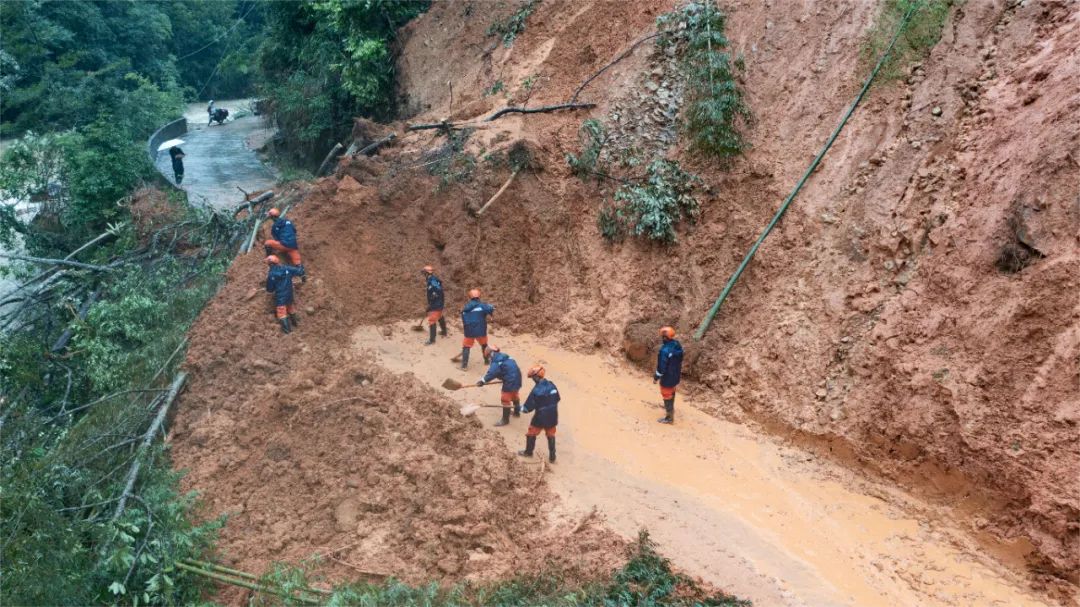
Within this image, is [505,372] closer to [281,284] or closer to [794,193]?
[281,284]

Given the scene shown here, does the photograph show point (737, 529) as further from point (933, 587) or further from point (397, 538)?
point (397, 538)

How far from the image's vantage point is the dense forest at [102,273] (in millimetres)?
7668

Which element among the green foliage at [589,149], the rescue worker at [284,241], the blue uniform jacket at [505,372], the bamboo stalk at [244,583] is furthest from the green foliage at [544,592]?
the green foliage at [589,149]

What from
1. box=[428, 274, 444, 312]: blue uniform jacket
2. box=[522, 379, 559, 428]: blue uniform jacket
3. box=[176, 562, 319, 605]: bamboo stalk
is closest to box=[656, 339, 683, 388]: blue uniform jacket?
box=[522, 379, 559, 428]: blue uniform jacket

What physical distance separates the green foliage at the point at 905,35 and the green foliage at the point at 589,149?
4548 millimetres

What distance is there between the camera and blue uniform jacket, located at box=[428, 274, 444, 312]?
460 inches

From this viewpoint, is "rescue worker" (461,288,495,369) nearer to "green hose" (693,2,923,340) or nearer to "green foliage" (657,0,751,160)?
"green hose" (693,2,923,340)

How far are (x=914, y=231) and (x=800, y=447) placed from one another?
3219 mm

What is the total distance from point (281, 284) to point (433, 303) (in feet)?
7.90

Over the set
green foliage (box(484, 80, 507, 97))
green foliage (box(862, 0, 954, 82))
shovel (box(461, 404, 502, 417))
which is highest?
green foliage (box(862, 0, 954, 82))

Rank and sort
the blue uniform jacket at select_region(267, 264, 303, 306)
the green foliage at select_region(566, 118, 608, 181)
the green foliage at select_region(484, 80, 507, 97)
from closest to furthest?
the blue uniform jacket at select_region(267, 264, 303, 306) < the green foliage at select_region(566, 118, 608, 181) < the green foliage at select_region(484, 80, 507, 97)

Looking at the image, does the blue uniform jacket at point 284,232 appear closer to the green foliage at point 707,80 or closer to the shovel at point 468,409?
the shovel at point 468,409

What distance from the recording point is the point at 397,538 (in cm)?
810

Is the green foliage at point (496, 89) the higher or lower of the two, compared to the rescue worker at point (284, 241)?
higher
